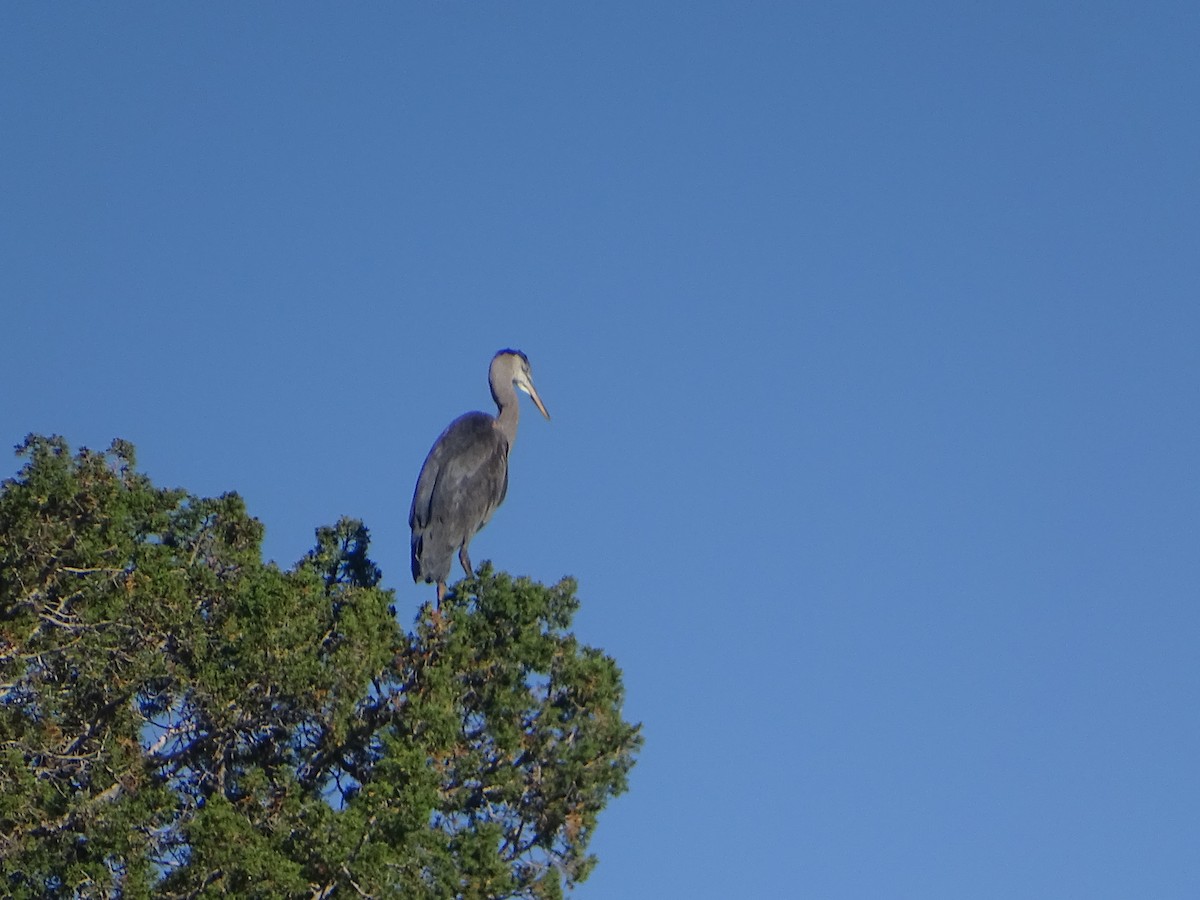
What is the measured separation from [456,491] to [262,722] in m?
4.42

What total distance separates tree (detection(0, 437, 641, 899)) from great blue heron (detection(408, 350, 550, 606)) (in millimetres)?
2488

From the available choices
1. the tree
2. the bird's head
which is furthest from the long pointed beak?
the tree

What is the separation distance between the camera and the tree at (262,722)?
36.5ft

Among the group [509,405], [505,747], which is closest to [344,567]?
[505,747]

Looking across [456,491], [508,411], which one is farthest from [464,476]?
[508,411]

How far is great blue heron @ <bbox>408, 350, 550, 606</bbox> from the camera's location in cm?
1552

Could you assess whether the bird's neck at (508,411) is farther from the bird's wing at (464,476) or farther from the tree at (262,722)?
the tree at (262,722)

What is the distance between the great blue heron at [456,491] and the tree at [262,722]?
2.49 metres

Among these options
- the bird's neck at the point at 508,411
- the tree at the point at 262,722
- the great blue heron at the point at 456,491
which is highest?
the bird's neck at the point at 508,411

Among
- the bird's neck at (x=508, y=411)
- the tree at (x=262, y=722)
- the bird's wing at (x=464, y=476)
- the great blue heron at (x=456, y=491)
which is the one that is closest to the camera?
the tree at (x=262, y=722)

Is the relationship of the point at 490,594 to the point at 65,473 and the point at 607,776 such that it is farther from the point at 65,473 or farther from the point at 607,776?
the point at 65,473

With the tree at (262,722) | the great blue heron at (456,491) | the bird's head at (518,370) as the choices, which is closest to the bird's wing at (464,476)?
the great blue heron at (456,491)

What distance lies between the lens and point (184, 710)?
12.0m

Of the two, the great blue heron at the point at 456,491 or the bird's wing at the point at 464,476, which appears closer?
the great blue heron at the point at 456,491
